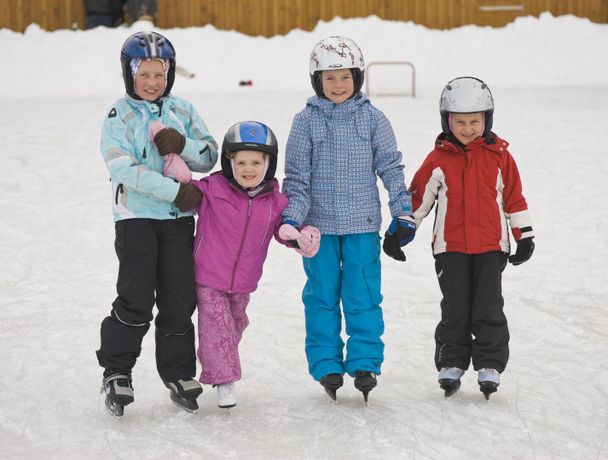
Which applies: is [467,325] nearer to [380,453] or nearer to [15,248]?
[380,453]

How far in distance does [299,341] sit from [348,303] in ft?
3.11

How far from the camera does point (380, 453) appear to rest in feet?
11.0

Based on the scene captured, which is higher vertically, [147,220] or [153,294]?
[147,220]

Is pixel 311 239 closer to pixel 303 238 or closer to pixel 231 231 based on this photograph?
pixel 303 238

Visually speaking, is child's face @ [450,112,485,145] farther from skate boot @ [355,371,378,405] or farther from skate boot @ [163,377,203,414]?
skate boot @ [163,377,203,414]

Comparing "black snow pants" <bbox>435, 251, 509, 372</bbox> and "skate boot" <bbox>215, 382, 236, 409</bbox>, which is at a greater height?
"black snow pants" <bbox>435, 251, 509, 372</bbox>

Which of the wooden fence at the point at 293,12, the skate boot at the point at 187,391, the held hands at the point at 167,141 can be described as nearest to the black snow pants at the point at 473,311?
the skate boot at the point at 187,391

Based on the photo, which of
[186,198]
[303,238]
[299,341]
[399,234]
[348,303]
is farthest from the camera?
[299,341]

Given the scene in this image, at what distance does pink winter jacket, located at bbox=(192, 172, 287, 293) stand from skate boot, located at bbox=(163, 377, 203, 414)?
0.36 metres

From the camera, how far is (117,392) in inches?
144

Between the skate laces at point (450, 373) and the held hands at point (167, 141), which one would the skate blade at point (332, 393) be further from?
the held hands at point (167, 141)

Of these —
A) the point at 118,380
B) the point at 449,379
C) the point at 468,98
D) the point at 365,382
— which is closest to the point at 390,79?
the point at 468,98

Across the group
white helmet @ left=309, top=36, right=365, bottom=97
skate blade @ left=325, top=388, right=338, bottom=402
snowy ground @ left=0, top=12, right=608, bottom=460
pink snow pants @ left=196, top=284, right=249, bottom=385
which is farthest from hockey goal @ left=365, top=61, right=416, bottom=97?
pink snow pants @ left=196, top=284, right=249, bottom=385

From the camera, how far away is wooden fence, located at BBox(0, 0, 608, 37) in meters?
14.3
